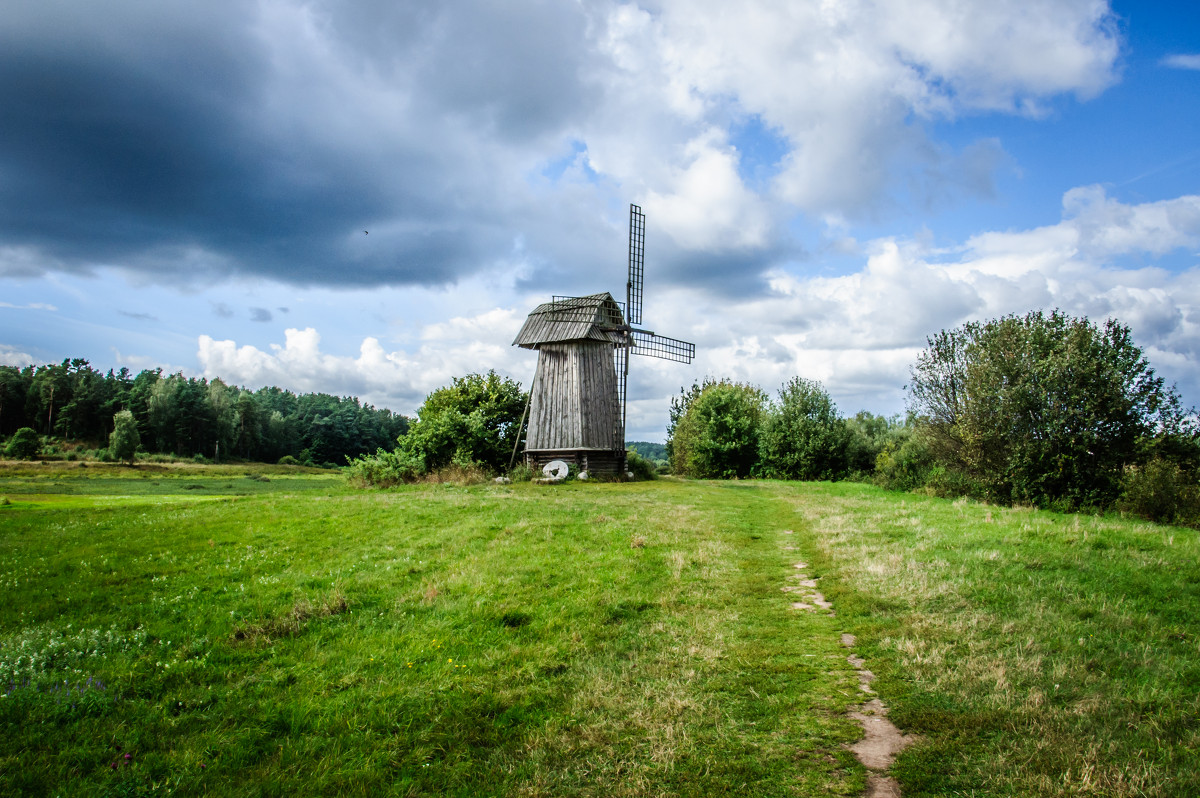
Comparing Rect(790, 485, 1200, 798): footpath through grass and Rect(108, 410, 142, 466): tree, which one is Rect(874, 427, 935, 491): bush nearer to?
Rect(790, 485, 1200, 798): footpath through grass

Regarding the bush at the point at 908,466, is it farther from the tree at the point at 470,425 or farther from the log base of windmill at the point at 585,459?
the tree at the point at 470,425

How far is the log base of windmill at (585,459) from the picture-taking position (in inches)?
1395

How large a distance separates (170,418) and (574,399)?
6943 centimetres

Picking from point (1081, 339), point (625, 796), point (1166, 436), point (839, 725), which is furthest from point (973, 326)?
point (625, 796)

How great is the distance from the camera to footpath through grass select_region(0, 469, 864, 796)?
4930 millimetres

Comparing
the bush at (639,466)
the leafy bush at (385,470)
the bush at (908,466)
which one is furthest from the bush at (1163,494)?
the leafy bush at (385,470)

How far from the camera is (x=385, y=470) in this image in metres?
32.9

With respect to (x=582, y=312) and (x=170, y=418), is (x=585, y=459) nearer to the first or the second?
(x=582, y=312)

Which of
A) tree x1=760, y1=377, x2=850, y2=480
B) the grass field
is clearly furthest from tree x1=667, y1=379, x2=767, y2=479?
the grass field

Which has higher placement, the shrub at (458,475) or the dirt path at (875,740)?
the shrub at (458,475)

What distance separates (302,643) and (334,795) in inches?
134

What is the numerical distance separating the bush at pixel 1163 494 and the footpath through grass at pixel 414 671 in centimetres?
1565

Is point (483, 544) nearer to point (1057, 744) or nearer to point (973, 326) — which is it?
point (1057, 744)

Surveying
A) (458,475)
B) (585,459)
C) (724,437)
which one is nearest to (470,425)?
(458,475)
